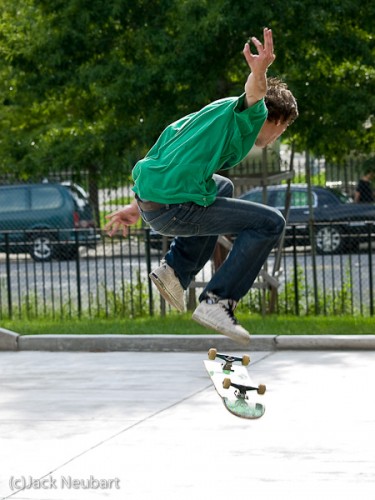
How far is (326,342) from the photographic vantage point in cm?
1250

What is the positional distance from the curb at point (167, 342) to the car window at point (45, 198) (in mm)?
14806

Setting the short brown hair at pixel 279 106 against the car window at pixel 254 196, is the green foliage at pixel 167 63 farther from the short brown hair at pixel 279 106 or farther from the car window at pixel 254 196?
the car window at pixel 254 196

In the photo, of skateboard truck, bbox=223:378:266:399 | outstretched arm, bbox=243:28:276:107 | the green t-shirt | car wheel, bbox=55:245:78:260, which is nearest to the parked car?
car wheel, bbox=55:245:78:260

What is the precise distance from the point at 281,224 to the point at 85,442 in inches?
84.4

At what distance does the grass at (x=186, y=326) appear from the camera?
1306cm

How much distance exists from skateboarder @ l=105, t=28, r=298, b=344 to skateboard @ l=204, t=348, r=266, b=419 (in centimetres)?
31

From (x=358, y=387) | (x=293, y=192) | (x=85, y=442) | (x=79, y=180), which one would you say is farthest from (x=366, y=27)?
(x=293, y=192)

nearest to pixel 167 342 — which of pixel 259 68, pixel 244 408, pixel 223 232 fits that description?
pixel 244 408

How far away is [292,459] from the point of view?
743 centimetres

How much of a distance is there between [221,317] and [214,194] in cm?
68

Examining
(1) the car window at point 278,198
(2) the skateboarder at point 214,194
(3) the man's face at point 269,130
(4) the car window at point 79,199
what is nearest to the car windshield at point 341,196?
(1) the car window at point 278,198

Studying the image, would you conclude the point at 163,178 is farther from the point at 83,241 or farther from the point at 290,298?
the point at 83,241

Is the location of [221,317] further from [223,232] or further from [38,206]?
[38,206]

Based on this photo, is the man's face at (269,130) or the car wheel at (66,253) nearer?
the man's face at (269,130)
